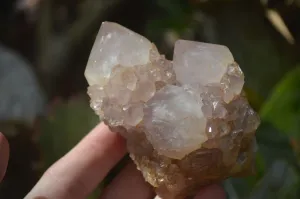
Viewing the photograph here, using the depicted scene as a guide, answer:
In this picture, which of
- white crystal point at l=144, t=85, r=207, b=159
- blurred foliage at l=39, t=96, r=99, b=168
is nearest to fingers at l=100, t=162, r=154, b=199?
white crystal point at l=144, t=85, r=207, b=159

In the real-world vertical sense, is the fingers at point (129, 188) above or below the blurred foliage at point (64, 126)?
above

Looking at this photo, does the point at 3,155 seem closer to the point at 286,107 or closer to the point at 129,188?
the point at 129,188

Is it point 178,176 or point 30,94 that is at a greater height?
point 178,176

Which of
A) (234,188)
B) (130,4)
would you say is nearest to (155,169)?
(234,188)

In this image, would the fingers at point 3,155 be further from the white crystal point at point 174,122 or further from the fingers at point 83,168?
the white crystal point at point 174,122

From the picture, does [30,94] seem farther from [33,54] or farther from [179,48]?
[179,48]

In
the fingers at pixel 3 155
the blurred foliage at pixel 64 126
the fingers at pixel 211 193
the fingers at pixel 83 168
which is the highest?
the fingers at pixel 211 193

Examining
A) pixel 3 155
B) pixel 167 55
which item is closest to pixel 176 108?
pixel 3 155

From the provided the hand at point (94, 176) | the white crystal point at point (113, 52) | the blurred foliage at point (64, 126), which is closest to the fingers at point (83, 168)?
the hand at point (94, 176)
